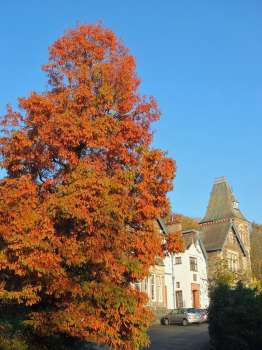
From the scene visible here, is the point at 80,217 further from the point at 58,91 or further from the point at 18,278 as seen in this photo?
the point at 58,91

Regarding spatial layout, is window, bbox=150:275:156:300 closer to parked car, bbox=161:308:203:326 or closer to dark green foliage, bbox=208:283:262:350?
parked car, bbox=161:308:203:326

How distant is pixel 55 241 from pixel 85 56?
8.10m

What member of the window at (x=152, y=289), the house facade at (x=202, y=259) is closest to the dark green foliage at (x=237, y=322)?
the house facade at (x=202, y=259)

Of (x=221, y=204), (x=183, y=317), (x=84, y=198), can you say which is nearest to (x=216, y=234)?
(x=221, y=204)

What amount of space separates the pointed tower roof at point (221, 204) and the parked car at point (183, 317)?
90.9 feet

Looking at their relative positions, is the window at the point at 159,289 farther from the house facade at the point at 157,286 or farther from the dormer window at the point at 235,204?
the dormer window at the point at 235,204

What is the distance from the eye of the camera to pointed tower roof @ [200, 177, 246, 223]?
66.8 m

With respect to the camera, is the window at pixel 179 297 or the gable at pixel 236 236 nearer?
the window at pixel 179 297

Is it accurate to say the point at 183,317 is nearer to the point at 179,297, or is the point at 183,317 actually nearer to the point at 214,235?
the point at 179,297

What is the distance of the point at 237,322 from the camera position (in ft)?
73.7

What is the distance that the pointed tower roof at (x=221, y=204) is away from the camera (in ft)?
219

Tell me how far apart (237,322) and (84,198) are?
1181 centimetres

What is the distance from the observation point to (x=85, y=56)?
19031mm

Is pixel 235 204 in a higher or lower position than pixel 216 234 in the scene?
higher
